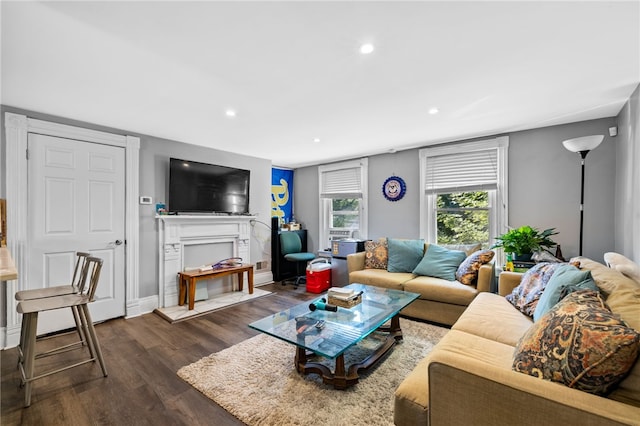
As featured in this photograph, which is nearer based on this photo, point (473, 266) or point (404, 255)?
point (473, 266)

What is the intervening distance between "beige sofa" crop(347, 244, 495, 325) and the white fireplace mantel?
A: 2425 millimetres

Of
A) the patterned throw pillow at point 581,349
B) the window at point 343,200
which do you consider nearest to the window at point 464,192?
the window at point 343,200

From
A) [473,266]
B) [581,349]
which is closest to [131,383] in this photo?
[581,349]

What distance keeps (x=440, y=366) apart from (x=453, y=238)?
3.12 meters

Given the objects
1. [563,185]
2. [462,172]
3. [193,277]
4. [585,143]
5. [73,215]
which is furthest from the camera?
[462,172]

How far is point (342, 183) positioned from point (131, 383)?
4.01 meters

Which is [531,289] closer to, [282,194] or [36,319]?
[36,319]

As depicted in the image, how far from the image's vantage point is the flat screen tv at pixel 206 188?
3.63 meters

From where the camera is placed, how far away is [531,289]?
6.89 feet

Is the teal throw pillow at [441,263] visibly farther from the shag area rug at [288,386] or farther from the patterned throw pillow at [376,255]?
the shag area rug at [288,386]

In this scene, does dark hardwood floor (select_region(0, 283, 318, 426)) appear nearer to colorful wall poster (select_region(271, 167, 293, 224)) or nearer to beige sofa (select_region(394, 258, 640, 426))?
beige sofa (select_region(394, 258, 640, 426))

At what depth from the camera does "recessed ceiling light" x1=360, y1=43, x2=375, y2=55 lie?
1.64 meters

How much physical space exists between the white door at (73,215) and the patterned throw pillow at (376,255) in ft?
10.3

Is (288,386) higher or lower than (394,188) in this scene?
lower
